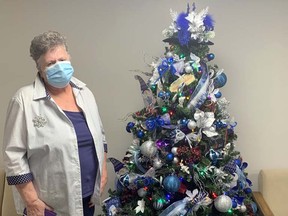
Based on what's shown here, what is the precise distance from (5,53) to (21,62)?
133 millimetres

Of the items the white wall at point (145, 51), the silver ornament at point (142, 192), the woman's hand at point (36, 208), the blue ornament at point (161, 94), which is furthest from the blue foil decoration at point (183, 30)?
the woman's hand at point (36, 208)

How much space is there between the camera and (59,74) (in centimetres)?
177

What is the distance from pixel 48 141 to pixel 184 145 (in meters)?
0.76

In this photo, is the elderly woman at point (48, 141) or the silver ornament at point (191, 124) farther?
the silver ornament at point (191, 124)

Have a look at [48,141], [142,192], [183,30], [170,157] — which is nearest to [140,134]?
[170,157]

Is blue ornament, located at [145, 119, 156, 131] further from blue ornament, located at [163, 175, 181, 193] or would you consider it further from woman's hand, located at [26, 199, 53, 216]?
woman's hand, located at [26, 199, 53, 216]

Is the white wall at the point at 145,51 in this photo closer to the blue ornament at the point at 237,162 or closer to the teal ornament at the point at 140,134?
the blue ornament at the point at 237,162

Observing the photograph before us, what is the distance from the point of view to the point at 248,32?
2451 mm

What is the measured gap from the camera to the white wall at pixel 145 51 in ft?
8.04

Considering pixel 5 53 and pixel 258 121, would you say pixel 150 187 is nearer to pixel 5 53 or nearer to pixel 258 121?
pixel 258 121

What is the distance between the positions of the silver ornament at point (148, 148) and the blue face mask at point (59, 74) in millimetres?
564

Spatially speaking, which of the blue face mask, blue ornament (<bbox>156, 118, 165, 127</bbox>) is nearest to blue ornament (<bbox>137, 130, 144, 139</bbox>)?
blue ornament (<bbox>156, 118, 165, 127</bbox>)

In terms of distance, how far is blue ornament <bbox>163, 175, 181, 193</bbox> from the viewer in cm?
190

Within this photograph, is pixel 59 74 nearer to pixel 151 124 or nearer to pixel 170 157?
pixel 151 124
